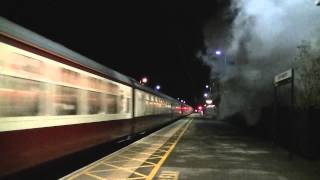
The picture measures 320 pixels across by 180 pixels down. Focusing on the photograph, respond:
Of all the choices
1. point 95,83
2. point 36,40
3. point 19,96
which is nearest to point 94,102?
point 95,83

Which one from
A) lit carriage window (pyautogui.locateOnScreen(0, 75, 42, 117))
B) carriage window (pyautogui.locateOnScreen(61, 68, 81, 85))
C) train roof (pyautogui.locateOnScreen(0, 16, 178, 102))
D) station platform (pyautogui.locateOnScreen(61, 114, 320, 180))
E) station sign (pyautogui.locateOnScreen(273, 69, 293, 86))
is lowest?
station platform (pyautogui.locateOnScreen(61, 114, 320, 180))

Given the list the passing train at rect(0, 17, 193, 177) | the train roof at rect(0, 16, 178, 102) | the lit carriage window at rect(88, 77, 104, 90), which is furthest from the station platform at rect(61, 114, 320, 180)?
the train roof at rect(0, 16, 178, 102)

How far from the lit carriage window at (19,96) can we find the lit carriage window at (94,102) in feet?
11.9

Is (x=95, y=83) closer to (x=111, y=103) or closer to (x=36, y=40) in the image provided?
(x=111, y=103)

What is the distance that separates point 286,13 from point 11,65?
1511 centimetres

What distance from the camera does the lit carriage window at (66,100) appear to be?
10471 mm

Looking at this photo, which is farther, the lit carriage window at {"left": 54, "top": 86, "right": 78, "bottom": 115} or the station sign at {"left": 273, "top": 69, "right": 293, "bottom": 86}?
the station sign at {"left": 273, "top": 69, "right": 293, "bottom": 86}

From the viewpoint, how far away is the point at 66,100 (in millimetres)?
11000

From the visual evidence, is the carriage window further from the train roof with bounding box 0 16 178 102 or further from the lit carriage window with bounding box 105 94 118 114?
the lit carriage window with bounding box 105 94 118 114

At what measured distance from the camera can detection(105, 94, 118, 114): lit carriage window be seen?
15222 mm

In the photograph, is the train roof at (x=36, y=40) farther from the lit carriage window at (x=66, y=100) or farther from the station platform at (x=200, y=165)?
the station platform at (x=200, y=165)

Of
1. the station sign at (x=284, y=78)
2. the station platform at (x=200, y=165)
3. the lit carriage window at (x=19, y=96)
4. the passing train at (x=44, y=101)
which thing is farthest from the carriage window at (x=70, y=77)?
the station sign at (x=284, y=78)

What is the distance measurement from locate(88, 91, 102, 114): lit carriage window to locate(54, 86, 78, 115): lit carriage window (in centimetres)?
122

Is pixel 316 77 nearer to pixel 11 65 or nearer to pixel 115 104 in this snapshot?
pixel 115 104
